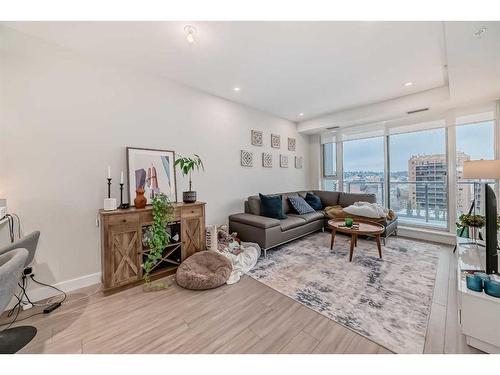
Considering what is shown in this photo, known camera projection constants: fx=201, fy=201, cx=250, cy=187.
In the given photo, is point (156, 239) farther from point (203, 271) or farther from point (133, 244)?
point (203, 271)

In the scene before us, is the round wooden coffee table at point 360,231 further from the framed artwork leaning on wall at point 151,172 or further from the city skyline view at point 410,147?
the framed artwork leaning on wall at point 151,172

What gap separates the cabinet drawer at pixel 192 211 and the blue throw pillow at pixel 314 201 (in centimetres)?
290

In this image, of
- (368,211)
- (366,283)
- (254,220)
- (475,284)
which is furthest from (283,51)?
(368,211)

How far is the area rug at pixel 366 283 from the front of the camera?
64.4 inches

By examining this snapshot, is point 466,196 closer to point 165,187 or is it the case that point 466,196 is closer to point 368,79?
point 368,79

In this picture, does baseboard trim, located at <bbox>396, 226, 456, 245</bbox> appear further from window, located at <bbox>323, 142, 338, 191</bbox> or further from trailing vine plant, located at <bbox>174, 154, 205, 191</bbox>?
trailing vine plant, located at <bbox>174, 154, 205, 191</bbox>

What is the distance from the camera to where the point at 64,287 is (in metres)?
2.16

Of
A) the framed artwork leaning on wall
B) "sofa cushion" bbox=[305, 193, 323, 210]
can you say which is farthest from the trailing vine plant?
"sofa cushion" bbox=[305, 193, 323, 210]

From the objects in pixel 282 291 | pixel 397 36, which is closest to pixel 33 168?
pixel 282 291

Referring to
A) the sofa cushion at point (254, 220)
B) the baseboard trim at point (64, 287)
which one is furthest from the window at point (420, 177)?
the baseboard trim at point (64, 287)
